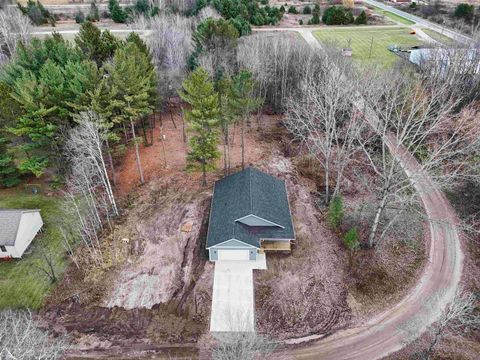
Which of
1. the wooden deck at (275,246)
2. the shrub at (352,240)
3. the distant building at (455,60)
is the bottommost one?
the wooden deck at (275,246)

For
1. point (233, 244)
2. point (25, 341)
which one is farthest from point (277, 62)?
point (25, 341)

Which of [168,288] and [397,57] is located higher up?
[397,57]

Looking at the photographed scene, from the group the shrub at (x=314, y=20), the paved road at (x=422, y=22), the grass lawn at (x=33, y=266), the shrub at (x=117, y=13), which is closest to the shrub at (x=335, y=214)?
the grass lawn at (x=33, y=266)

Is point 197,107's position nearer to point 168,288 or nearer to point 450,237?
point 168,288

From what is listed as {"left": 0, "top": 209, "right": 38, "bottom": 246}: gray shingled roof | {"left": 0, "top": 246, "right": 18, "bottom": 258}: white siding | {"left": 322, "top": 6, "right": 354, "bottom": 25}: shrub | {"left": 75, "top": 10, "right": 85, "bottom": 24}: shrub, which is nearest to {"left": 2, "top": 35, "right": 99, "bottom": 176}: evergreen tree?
{"left": 0, "top": 209, "right": 38, "bottom": 246}: gray shingled roof

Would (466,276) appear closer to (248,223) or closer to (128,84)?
(248,223)

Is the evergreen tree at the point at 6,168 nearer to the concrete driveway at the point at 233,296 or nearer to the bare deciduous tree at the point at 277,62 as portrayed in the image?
the concrete driveway at the point at 233,296

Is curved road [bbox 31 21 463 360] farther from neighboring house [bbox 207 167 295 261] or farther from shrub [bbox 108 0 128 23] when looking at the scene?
shrub [bbox 108 0 128 23]

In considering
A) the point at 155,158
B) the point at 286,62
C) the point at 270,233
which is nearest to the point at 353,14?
the point at 286,62
